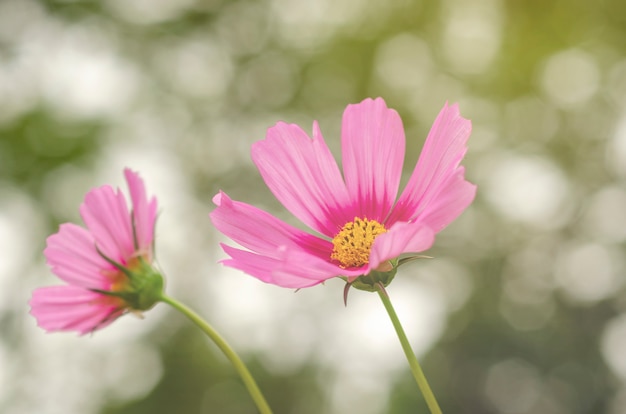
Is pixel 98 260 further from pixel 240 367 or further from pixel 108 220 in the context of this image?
pixel 240 367

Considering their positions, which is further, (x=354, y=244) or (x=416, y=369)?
(x=354, y=244)

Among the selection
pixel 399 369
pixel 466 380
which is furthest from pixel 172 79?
pixel 466 380

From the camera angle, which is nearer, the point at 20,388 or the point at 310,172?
the point at 310,172

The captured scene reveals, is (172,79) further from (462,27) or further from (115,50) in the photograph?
(462,27)

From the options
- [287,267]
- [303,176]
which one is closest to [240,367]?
[287,267]

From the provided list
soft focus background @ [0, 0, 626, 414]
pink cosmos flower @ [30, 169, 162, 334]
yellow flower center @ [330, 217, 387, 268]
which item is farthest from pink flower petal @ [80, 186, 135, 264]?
soft focus background @ [0, 0, 626, 414]

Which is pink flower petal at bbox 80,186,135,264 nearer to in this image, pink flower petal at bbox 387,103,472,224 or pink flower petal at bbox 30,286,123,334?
pink flower petal at bbox 30,286,123,334
